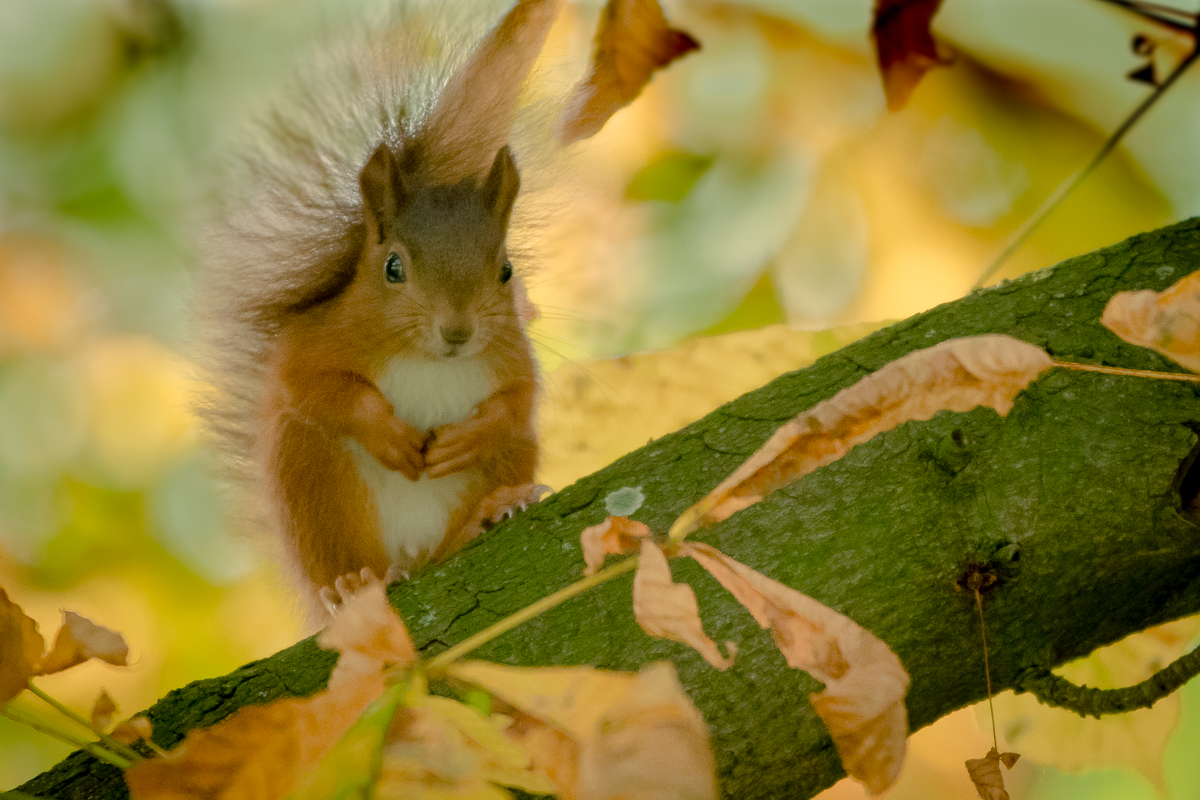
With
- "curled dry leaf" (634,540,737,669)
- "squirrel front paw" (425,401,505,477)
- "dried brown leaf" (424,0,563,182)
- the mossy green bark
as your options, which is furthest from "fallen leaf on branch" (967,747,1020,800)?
"dried brown leaf" (424,0,563,182)

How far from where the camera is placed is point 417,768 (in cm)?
67

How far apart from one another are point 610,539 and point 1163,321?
0.56m

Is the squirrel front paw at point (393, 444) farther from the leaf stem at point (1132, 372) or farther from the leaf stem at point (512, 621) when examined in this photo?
the leaf stem at point (1132, 372)

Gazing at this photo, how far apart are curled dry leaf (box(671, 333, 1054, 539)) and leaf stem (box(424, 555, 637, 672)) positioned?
17 cm

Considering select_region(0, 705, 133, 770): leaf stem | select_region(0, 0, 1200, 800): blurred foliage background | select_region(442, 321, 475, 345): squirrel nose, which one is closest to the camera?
select_region(0, 705, 133, 770): leaf stem

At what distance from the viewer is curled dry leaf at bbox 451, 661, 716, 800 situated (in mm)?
669

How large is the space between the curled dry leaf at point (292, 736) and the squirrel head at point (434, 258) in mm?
572

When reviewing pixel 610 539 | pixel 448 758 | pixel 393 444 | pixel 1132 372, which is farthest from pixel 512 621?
pixel 1132 372

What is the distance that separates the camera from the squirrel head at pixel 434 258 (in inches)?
51.3

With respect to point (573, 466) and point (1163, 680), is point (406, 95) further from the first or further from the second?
point (1163, 680)

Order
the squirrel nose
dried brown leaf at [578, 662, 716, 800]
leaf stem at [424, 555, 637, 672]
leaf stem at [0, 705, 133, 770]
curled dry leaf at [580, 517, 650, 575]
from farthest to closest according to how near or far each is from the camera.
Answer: the squirrel nose < curled dry leaf at [580, 517, 650, 575] < leaf stem at [424, 555, 637, 672] < leaf stem at [0, 705, 133, 770] < dried brown leaf at [578, 662, 716, 800]

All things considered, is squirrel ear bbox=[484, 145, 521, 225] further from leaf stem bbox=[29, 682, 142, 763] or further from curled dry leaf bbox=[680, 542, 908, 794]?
leaf stem bbox=[29, 682, 142, 763]

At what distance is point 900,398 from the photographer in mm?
854

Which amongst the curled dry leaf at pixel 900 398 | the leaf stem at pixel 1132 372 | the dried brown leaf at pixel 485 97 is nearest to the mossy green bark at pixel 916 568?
the leaf stem at pixel 1132 372
